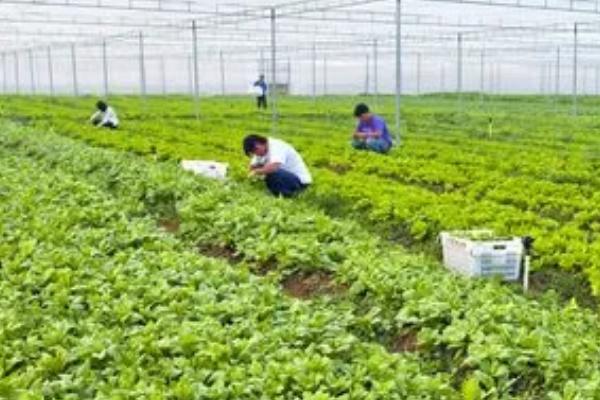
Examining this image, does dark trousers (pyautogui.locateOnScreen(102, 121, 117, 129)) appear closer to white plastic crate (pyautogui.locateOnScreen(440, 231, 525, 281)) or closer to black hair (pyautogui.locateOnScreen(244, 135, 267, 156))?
black hair (pyautogui.locateOnScreen(244, 135, 267, 156))

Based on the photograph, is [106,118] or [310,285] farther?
[106,118]

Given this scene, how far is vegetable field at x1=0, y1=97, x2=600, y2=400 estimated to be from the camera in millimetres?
4742

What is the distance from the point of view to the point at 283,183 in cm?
1180

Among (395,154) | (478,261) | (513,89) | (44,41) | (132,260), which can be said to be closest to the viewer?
(132,260)

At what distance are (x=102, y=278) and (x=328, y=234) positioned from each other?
2.96 meters

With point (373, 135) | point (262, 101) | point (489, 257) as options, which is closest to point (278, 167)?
point (489, 257)

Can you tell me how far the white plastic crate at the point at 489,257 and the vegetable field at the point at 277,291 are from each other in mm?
328

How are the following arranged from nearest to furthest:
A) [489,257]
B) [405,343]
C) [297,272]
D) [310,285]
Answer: [405,343] < [310,285] < [297,272] < [489,257]

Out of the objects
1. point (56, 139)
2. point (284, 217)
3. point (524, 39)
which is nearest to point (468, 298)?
point (284, 217)

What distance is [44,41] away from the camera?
46188 millimetres

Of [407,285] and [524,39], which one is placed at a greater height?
[524,39]

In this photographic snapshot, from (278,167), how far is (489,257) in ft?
13.8

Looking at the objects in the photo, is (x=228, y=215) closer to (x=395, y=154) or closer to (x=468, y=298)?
(x=468, y=298)

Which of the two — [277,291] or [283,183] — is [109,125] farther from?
[277,291]
